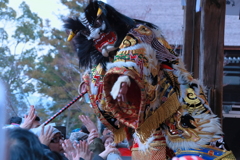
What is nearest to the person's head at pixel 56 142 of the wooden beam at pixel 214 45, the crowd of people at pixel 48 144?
the crowd of people at pixel 48 144

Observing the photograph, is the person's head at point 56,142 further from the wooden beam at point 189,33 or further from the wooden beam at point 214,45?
the wooden beam at point 189,33

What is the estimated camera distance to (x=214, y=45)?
332cm

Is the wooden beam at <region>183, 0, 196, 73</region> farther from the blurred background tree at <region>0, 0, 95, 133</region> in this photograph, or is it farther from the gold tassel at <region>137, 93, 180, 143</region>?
the blurred background tree at <region>0, 0, 95, 133</region>

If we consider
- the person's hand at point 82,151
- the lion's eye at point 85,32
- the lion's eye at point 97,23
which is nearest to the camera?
the person's hand at point 82,151

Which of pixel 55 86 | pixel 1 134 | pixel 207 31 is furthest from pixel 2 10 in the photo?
pixel 1 134

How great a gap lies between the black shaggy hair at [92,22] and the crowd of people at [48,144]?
2.20ft

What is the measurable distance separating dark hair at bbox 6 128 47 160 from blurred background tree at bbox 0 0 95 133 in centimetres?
1031

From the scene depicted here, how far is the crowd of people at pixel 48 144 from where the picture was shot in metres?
1.19

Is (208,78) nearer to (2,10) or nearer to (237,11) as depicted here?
(237,11)

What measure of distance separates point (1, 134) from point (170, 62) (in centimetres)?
214

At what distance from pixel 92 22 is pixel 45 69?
10342mm

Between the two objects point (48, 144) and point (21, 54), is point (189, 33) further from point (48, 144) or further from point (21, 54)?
point (21, 54)

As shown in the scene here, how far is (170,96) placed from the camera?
2822 millimetres

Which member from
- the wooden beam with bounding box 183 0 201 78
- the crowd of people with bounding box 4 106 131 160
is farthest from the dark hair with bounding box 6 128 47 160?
the wooden beam with bounding box 183 0 201 78
